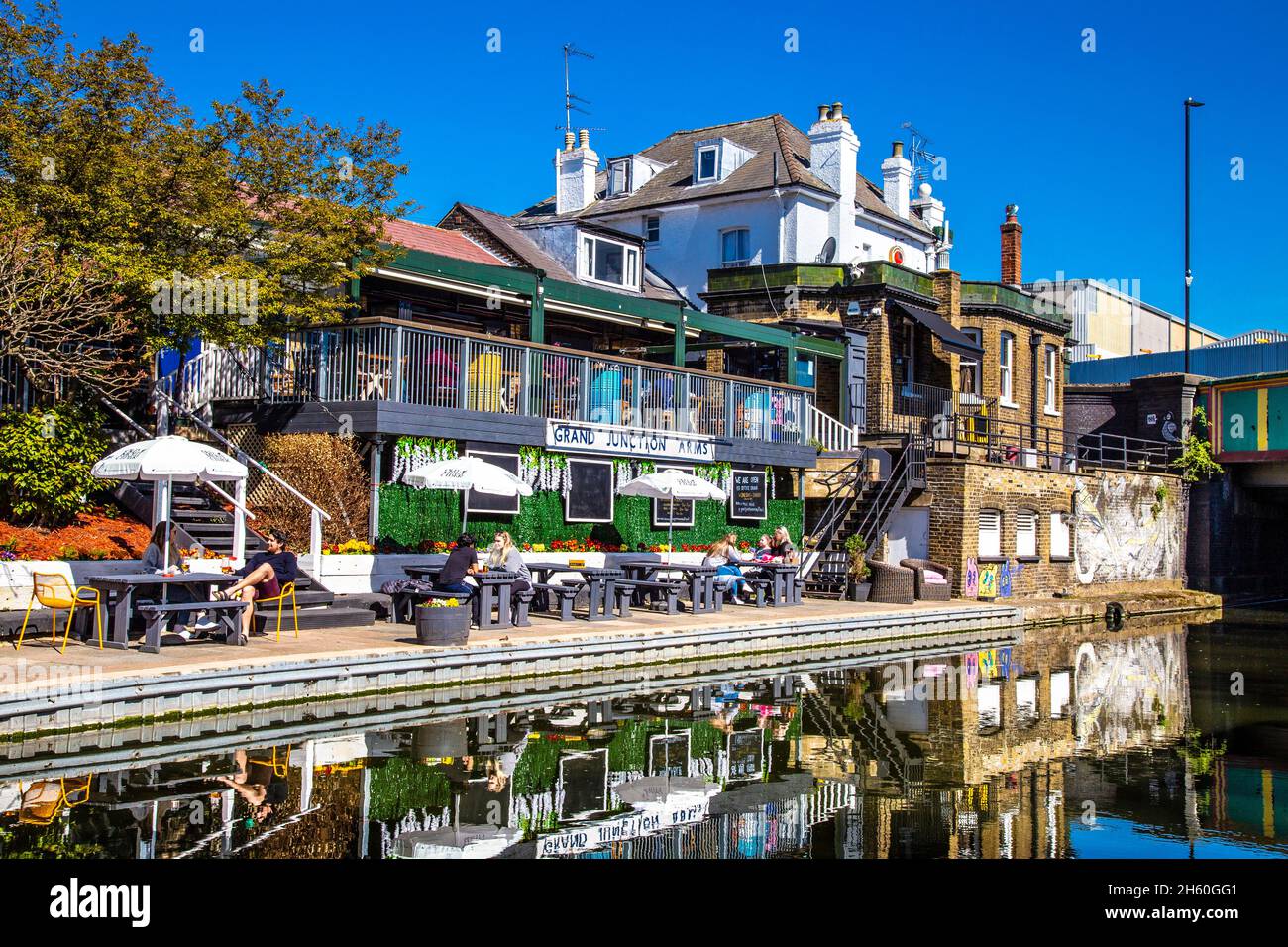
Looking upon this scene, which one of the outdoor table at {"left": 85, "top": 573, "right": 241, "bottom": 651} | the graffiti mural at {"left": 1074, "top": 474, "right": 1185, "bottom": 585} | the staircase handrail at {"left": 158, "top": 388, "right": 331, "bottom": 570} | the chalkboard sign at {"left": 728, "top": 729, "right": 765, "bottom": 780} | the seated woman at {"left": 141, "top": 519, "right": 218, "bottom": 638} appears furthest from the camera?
the graffiti mural at {"left": 1074, "top": 474, "right": 1185, "bottom": 585}

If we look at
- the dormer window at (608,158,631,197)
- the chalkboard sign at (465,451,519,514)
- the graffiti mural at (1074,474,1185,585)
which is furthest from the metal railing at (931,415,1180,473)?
the dormer window at (608,158,631,197)

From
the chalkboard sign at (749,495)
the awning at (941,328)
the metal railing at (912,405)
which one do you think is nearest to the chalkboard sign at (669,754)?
the chalkboard sign at (749,495)

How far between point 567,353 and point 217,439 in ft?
20.5

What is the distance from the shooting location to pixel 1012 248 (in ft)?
142

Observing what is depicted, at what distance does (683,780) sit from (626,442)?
14011 millimetres

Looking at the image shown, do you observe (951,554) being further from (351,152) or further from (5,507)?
(5,507)

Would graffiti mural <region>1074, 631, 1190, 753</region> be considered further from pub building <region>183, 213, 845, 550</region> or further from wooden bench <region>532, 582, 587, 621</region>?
pub building <region>183, 213, 845, 550</region>

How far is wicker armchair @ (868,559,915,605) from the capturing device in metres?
25.0

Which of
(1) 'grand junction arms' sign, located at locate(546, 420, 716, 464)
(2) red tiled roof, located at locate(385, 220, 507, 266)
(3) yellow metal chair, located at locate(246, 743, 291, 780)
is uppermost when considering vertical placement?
(2) red tiled roof, located at locate(385, 220, 507, 266)

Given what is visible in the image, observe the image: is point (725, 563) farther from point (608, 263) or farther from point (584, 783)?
point (608, 263)

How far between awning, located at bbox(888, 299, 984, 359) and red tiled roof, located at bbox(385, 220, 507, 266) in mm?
10878

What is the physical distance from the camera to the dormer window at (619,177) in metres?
43.9
